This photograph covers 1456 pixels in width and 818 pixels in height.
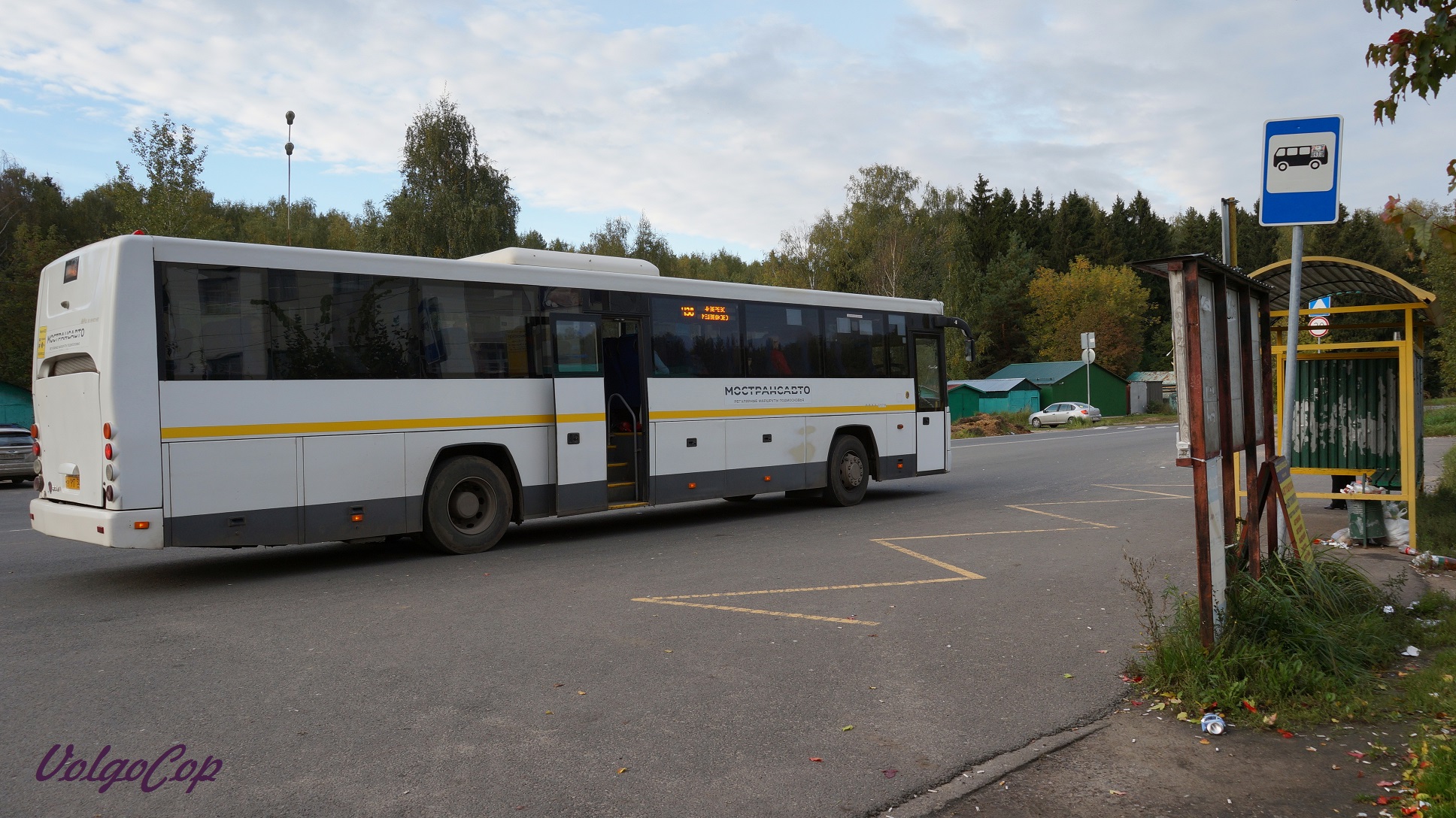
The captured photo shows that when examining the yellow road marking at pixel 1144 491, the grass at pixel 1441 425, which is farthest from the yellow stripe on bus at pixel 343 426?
the grass at pixel 1441 425

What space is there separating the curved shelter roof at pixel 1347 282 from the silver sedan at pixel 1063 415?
35.9 meters

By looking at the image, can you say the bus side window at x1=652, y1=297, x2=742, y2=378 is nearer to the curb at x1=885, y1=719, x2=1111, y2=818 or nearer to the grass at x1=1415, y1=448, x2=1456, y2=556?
the grass at x1=1415, y1=448, x2=1456, y2=556

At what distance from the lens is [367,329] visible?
10211 mm

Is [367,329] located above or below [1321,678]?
above

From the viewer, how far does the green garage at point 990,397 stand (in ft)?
166

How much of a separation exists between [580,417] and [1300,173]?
25.2 ft

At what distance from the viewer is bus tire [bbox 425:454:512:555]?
10.6 metres

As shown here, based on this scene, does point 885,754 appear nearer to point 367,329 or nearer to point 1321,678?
point 1321,678

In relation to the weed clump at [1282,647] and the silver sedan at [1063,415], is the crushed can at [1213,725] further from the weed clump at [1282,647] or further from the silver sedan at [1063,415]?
the silver sedan at [1063,415]

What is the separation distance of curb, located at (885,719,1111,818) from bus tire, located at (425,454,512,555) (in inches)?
291

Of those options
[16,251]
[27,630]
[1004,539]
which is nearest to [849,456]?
[1004,539]

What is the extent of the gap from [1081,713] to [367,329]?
7.84m

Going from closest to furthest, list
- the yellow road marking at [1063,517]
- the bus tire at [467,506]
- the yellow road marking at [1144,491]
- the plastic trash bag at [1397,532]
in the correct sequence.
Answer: the plastic trash bag at [1397,532] → the bus tire at [467,506] → the yellow road marking at [1063,517] → the yellow road marking at [1144,491]

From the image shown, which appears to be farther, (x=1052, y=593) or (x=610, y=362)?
(x=610, y=362)
